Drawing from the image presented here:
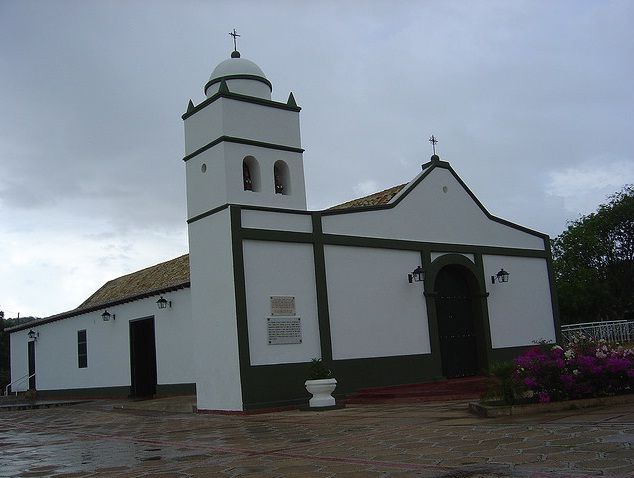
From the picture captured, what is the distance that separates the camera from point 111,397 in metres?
23.4

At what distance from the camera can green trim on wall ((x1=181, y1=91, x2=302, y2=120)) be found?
53.4ft

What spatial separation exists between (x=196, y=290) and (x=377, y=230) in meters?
4.92

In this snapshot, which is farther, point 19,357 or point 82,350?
point 19,357

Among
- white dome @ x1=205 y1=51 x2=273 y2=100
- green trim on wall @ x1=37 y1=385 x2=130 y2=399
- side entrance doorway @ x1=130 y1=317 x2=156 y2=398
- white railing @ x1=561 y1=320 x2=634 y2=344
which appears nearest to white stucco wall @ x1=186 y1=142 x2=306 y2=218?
white dome @ x1=205 y1=51 x2=273 y2=100

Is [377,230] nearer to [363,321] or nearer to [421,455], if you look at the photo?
[363,321]

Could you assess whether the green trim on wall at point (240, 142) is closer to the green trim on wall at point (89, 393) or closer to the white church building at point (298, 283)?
the white church building at point (298, 283)

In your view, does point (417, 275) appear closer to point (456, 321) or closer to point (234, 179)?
point (456, 321)

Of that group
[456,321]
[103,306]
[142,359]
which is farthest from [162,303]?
[456,321]

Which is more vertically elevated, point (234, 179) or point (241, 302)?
point (234, 179)

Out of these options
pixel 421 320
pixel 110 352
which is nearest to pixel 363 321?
pixel 421 320

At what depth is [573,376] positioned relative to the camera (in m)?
10.9

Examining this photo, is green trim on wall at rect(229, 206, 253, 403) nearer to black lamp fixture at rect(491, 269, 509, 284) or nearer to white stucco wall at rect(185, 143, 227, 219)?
white stucco wall at rect(185, 143, 227, 219)

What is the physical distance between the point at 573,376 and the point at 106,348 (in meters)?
17.0

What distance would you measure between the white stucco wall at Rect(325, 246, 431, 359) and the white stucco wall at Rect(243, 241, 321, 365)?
59 cm
